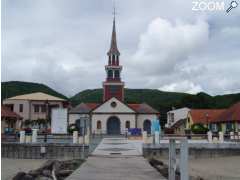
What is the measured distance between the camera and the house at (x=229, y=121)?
51.4 metres

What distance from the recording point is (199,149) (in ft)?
103

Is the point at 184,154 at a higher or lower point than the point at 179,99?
lower

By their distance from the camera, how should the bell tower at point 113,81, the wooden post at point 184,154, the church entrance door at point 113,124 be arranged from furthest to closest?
the bell tower at point 113,81
the church entrance door at point 113,124
the wooden post at point 184,154

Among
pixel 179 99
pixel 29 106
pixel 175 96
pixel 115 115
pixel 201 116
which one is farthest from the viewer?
pixel 175 96

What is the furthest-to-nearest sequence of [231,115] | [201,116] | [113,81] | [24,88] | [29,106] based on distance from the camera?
[24,88]
[29,106]
[113,81]
[201,116]
[231,115]

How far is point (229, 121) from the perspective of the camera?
5316 centimetres

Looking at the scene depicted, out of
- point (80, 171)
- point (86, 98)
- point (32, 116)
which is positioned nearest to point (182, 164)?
point (80, 171)

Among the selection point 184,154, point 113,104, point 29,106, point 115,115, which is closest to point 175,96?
point 29,106

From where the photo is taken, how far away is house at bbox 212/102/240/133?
169ft

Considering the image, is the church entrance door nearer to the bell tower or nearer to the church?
the church

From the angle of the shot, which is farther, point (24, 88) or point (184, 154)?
point (24, 88)

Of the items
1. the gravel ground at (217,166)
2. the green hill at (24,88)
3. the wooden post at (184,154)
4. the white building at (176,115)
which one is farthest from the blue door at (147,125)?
the wooden post at (184,154)

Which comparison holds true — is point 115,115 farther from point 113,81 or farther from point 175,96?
point 175,96

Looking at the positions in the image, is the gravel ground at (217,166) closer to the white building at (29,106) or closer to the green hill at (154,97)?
the white building at (29,106)
